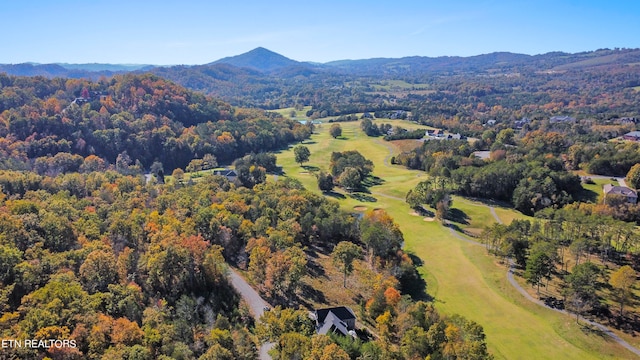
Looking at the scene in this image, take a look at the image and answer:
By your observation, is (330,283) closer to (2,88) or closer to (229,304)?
(229,304)

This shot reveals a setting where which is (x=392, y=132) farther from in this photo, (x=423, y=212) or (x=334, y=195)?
(x=423, y=212)

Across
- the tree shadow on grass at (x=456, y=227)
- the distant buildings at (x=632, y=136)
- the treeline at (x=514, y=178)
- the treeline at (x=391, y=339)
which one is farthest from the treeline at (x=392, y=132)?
the treeline at (x=391, y=339)

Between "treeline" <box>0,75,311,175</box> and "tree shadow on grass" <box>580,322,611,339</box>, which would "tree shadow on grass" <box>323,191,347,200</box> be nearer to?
"treeline" <box>0,75,311,175</box>

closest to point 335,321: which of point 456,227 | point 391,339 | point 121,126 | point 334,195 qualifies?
point 391,339

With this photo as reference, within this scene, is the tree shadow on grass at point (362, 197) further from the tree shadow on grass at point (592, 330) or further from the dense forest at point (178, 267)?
the tree shadow on grass at point (592, 330)

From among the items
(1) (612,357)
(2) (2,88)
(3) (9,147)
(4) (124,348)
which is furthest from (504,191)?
(2) (2,88)

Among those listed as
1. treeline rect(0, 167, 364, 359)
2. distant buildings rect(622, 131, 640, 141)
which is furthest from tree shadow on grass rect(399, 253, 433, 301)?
distant buildings rect(622, 131, 640, 141)

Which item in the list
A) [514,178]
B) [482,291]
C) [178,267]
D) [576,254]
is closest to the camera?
[178,267]
